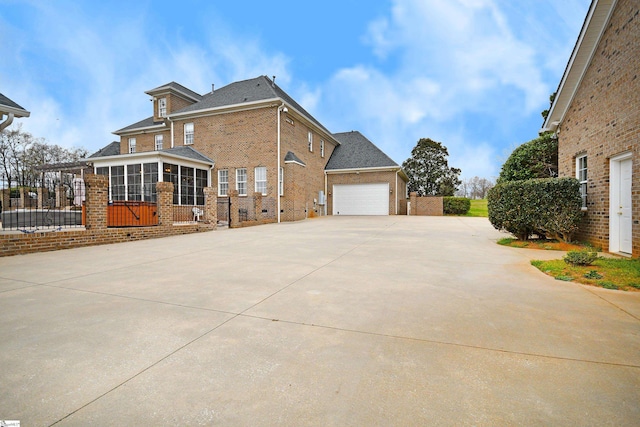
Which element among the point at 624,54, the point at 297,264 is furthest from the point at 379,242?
the point at 624,54

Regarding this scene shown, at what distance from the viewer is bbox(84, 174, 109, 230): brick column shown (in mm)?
8531

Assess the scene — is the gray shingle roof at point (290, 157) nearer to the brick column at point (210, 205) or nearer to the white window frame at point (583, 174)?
the brick column at point (210, 205)

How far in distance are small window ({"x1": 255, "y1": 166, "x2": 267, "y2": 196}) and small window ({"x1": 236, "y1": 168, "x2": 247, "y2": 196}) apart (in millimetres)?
870

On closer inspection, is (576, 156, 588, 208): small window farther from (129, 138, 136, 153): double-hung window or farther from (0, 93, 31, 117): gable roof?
(129, 138, 136, 153): double-hung window

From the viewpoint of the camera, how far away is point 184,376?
2031 mm

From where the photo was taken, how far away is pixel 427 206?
91.0 feet

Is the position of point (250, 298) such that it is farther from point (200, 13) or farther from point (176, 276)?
point (200, 13)

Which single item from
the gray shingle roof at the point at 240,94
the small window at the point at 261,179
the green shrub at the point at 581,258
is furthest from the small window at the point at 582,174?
the gray shingle roof at the point at 240,94

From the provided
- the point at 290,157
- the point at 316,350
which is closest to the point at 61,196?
the point at 290,157

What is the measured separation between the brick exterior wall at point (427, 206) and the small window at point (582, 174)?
60.2ft

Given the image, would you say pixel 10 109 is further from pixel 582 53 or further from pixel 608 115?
pixel 582 53

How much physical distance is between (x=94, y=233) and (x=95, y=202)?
0.91 meters

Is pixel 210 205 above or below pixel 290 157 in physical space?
below

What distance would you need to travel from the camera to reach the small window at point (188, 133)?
67.1 feet
